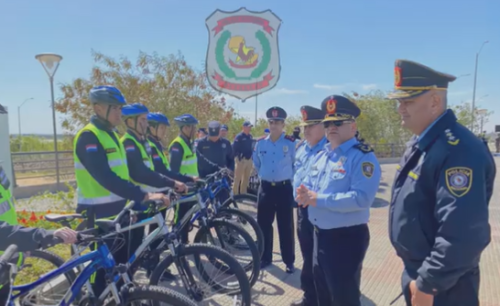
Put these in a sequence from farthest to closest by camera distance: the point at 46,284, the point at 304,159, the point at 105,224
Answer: the point at 304,159 → the point at 46,284 → the point at 105,224

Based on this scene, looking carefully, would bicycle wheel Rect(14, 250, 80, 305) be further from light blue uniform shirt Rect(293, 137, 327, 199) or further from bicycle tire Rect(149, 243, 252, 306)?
light blue uniform shirt Rect(293, 137, 327, 199)

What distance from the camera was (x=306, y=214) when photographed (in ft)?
11.4

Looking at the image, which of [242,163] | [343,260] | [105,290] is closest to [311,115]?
[343,260]

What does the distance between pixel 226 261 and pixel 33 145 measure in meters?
18.1

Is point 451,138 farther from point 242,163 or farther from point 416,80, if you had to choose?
point 242,163

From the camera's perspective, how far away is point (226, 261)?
2.97 m

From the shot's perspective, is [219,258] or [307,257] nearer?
[219,258]

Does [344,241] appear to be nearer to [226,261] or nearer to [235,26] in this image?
[226,261]

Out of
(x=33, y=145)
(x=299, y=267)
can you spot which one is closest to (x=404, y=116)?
(x=299, y=267)

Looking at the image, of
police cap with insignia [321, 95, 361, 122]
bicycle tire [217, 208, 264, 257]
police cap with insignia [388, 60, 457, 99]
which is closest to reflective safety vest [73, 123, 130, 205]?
bicycle tire [217, 208, 264, 257]

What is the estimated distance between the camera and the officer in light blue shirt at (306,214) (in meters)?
3.44

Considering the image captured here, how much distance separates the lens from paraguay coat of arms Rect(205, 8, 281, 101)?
661 inches

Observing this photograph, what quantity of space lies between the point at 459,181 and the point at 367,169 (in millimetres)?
1022

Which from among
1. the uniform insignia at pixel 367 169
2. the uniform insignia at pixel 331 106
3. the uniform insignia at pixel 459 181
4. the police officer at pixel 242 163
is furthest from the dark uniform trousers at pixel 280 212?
the police officer at pixel 242 163
